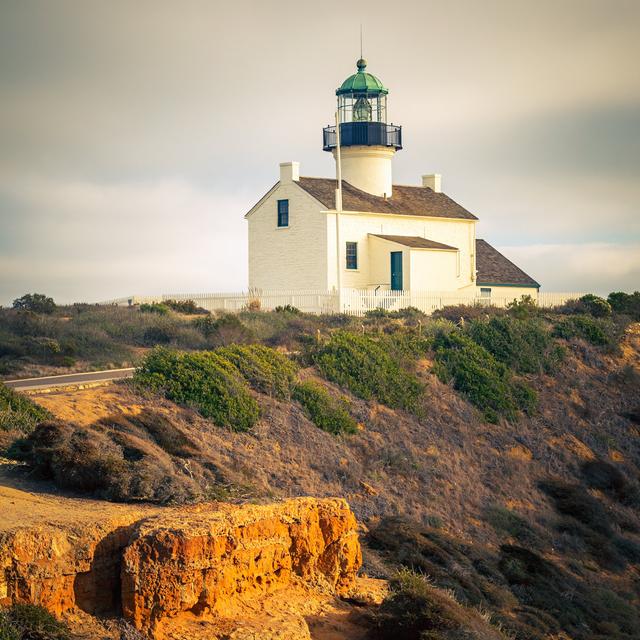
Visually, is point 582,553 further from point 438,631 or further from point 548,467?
point 438,631

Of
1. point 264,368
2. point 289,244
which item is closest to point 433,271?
point 289,244

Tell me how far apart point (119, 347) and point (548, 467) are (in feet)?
38.2

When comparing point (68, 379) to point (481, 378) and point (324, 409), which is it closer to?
point (324, 409)

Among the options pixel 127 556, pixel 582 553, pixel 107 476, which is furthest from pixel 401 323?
pixel 127 556

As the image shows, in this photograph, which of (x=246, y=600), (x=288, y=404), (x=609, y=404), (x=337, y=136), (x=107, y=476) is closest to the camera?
(x=246, y=600)

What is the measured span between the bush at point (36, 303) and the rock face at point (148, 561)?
23.1m

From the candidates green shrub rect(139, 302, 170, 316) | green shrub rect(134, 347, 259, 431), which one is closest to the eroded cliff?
green shrub rect(134, 347, 259, 431)

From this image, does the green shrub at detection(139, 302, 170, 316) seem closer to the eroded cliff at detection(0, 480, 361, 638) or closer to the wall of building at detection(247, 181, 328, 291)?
the wall of building at detection(247, 181, 328, 291)

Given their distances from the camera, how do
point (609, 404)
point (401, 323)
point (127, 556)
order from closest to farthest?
point (127, 556), point (609, 404), point (401, 323)

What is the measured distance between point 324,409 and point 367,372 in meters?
3.62

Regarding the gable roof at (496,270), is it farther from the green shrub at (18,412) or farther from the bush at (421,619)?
the bush at (421,619)

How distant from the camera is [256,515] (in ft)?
38.2

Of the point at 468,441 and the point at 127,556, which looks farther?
the point at 468,441

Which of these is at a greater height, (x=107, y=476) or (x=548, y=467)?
(x=107, y=476)
